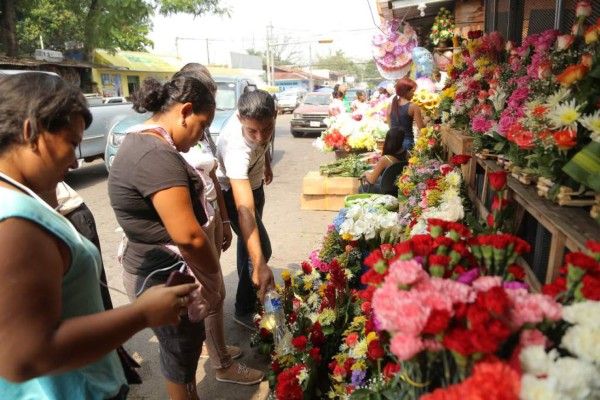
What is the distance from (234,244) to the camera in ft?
17.3

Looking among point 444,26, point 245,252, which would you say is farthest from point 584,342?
point 444,26

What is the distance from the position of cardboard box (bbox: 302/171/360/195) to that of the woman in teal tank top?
5.13m

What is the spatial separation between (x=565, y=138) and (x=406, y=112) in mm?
4437

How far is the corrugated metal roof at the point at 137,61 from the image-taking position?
23188mm

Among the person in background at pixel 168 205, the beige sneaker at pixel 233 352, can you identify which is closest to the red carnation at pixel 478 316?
the person in background at pixel 168 205

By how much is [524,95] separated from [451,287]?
1.46 metres

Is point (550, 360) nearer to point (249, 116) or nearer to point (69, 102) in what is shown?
point (69, 102)

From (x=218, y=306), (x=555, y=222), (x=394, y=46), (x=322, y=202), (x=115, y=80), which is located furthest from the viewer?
(x=115, y=80)

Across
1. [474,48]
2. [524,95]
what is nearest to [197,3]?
[474,48]

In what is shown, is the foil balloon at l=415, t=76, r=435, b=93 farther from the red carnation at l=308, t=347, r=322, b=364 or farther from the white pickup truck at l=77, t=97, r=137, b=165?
the white pickup truck at l=77, t=97, r=137, b=165

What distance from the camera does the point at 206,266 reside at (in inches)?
76.7

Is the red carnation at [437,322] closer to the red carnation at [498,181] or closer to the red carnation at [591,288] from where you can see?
the red carnation at [591,288]

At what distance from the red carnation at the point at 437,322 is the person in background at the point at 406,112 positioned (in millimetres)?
4968

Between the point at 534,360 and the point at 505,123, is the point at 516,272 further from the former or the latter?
the point at 505,123
